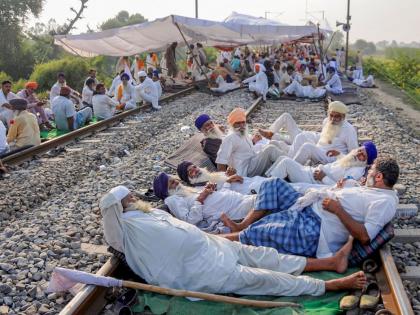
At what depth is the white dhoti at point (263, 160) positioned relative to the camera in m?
6.57

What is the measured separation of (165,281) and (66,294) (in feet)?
2.63

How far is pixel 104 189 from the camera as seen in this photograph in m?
6.50

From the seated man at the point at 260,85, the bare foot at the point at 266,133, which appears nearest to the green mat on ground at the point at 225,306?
the bare foot at the point at 266,133

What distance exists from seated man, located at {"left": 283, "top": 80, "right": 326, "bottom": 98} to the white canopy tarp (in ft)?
9.12

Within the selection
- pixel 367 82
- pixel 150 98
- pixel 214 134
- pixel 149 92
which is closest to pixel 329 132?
pixel 214 134

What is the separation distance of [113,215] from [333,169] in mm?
3108

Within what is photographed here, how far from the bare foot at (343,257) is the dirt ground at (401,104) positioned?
7094mm

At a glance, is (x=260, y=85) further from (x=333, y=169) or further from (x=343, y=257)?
(x=343, y=257)

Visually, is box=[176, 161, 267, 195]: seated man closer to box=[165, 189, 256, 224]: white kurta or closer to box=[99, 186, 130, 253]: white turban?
box=[165, 189, 256, 224]: white kurta

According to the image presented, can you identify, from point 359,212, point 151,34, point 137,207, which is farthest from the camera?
point 151,34

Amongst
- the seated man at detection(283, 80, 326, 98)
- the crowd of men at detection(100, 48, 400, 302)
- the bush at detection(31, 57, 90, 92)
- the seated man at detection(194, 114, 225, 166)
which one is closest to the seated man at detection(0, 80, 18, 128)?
the seated man at detection(194, 114, 225, 166)

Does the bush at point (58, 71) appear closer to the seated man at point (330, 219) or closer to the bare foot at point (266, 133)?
the bare foot at point (266, 133)

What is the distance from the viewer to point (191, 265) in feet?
12.1

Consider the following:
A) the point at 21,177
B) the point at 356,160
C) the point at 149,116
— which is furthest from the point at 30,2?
the point at 356,160
